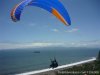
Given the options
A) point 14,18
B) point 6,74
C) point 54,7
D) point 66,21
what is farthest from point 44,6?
point 6,74

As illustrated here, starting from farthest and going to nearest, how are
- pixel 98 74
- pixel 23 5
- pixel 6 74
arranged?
pixel 6 74 → pixel 98 74 → pixel 23 5

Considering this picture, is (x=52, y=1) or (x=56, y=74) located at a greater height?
(x=52, y=1)

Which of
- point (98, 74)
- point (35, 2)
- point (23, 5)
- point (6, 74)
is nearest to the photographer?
point (23, 5)

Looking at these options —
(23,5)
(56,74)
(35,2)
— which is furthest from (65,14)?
(56,74)

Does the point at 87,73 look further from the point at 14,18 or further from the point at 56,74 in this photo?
the point at 14,18

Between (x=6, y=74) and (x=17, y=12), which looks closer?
(x=17, y=12)

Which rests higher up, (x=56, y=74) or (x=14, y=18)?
(x=14, y=18)

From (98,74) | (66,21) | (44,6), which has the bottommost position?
(98,74)

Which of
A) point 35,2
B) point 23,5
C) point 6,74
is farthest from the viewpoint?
point 6,74

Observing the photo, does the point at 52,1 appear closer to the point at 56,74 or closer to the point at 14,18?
the point at 14,18
